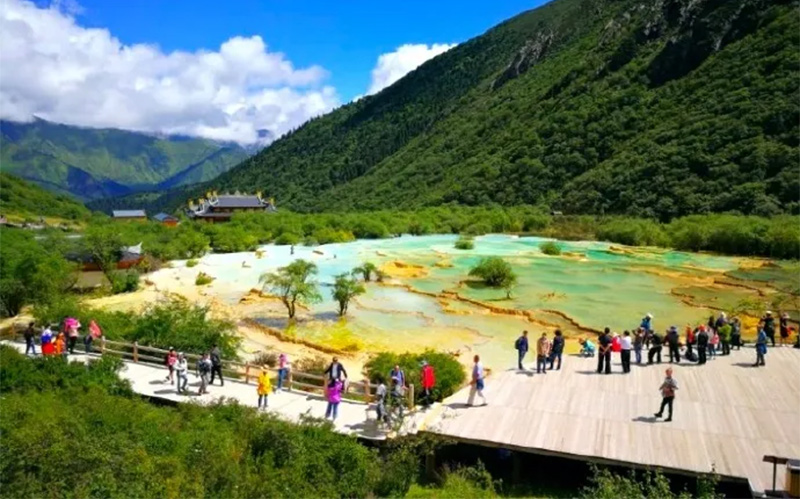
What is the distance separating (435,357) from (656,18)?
5331 inches

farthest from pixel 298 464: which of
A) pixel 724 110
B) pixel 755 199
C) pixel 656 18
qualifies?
pixel 656 18

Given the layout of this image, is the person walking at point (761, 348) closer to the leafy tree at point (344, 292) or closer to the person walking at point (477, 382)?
the person walking at point (477, 382)

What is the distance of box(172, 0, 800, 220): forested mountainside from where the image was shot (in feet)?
263

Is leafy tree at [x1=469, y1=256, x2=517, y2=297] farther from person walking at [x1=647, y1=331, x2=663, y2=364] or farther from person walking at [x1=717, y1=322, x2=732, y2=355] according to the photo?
person walking at [x1=647, y1=331, x2=663, y2=364]

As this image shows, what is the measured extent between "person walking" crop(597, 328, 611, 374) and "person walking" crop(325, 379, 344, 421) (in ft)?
26.6

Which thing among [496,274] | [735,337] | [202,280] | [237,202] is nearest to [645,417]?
[735,337]

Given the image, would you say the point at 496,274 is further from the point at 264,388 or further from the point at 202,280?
the point at 264,388

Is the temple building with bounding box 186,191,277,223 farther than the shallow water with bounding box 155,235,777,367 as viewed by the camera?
Yes

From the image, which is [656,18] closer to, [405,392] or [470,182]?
[470,182]

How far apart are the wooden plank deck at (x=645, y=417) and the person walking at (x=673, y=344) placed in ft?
1.50

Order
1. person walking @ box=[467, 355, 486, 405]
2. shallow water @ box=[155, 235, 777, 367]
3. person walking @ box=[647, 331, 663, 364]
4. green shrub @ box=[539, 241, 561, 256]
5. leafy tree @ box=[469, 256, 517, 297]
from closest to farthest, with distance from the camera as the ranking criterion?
person walking @ box=[467, 355, 486, 405] → person walking @ box=[647, 331, 663, 364] → shallow water @ box=[155, 235, 777, 367] → leafy tree @ box=[469, 256, 517, 297] → green shrub @ box=[539, 241, 561, 256]

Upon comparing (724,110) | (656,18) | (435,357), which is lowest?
(435,357)

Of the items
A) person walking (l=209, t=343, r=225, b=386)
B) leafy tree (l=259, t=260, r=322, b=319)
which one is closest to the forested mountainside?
leafy tree (l=259, t=260, r=322, b=319)

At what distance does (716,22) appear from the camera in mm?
107312
